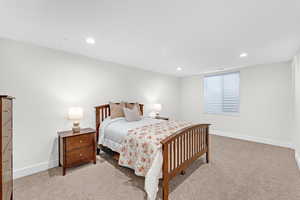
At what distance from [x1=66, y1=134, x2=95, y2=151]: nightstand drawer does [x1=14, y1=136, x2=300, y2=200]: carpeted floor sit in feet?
1.48

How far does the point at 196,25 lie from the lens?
1.85 meters

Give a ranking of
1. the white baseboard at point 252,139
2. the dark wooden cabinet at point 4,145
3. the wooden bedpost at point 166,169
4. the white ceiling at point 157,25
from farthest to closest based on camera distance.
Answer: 1. the white baseboard at point 252,139
2. the wooden bedpost at point 166,169
3. the white ceiling at point 157,25
4. the dark wooden cabinet at point 4,145

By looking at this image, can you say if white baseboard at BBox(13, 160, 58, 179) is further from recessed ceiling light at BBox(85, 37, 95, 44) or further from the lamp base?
recessed ceiling light at BBox(85, 37, 95, 44)

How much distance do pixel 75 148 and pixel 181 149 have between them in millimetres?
1945

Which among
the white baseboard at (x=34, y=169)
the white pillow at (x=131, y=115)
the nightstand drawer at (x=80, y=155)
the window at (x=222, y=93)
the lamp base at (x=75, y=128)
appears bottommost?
the white baseboard at (x=34, y=169)

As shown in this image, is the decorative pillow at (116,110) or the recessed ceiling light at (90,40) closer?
the recessed ceiling light at (90,40)

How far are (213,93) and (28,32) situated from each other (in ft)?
17.4

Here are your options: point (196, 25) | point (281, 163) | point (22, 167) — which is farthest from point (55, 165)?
point (281, 163)

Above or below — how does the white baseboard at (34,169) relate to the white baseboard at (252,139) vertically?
below

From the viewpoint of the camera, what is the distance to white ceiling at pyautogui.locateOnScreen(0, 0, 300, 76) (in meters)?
1.46

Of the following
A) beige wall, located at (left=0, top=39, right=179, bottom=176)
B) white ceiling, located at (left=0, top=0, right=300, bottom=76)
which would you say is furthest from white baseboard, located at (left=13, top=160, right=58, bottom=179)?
white ceiling, located at (left=0, top=0, right=300, bottom=76)

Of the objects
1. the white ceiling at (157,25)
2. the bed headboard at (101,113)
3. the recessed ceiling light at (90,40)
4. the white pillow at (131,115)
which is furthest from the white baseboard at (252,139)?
→ the recessed ceiling light at (90,40)

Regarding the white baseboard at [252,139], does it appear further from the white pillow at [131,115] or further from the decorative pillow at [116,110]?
the decorative pillow at [116,110]

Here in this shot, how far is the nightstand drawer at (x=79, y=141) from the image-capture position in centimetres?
245
